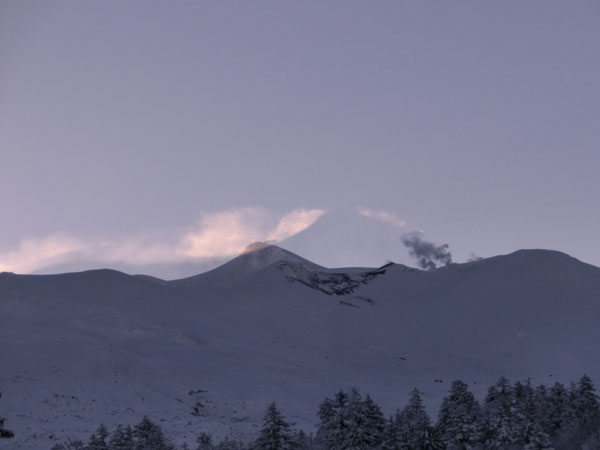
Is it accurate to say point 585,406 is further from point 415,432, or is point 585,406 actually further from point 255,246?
point 255,246

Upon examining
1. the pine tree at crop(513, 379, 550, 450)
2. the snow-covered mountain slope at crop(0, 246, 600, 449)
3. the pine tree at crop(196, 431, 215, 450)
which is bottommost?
the pine tree at crop(196, 431, 215, 450)

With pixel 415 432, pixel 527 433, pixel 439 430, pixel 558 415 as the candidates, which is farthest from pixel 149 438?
pixel 558 415

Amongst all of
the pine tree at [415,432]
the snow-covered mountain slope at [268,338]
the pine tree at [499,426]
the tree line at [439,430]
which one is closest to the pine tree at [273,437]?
the tree line at [439,430]

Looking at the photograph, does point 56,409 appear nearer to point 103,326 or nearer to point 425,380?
point 103,326

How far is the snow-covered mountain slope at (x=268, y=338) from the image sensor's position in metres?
50.8

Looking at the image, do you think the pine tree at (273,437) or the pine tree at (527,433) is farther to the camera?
the pine tree at (273,437)

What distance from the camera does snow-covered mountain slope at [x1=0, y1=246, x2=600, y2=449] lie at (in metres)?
50.8

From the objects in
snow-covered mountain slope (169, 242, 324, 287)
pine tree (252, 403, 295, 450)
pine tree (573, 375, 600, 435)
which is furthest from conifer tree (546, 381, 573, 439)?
snow-covered mountain slope (169, 242, 324, 287)

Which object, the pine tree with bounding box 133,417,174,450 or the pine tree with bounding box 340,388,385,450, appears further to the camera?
the pine tree with bounding box 133,417,174,450

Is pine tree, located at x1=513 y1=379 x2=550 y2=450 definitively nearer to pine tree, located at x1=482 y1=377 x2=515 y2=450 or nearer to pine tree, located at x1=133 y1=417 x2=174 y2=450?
pine tree, located at x1=482 y1=377 x2=515 y2=450

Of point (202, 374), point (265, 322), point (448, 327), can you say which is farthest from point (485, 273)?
point (202, 374)

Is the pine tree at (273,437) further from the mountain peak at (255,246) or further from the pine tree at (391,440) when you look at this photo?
the mountain peak at (255,246)

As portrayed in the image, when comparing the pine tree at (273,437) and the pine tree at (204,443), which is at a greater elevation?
the pine tree at (273,437)

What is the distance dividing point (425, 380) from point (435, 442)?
39.5 metres
